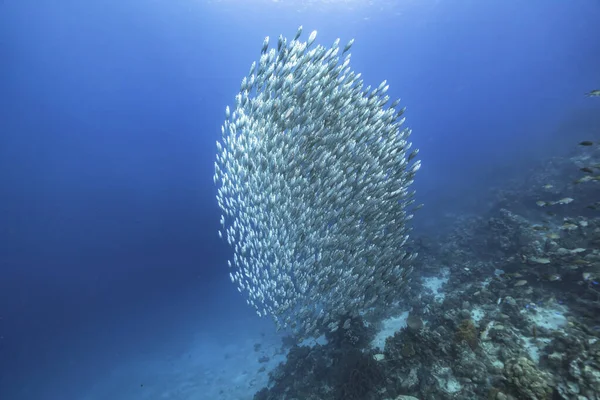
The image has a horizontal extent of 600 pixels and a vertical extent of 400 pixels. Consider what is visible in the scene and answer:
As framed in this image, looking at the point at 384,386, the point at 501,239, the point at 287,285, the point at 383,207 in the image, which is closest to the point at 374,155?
the point at 383,207

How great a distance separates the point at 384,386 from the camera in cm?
679

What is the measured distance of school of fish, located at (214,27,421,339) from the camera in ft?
24.1

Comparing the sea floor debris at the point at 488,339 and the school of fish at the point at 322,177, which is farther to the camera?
the school of fish at the point at 322,177

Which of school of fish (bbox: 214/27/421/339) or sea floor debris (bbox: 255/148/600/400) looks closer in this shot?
sea floor debris (bbox: 255/148/600/400)

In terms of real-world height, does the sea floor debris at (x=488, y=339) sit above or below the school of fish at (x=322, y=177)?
below

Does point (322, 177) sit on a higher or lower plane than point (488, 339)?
higher

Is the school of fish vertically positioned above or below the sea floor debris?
above

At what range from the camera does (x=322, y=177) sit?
24.2ft

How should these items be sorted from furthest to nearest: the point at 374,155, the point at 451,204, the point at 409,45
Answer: the point at 409,45, the point at 451,204, the point at 374,155

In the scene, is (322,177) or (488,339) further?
(322,177)

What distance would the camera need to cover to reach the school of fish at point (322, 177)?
24.1 ft

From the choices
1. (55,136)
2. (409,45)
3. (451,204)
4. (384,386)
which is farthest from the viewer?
(409,45)

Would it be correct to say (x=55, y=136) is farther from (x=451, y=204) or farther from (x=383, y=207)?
(x=451, y=204)

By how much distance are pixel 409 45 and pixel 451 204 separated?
5415 centimetres
